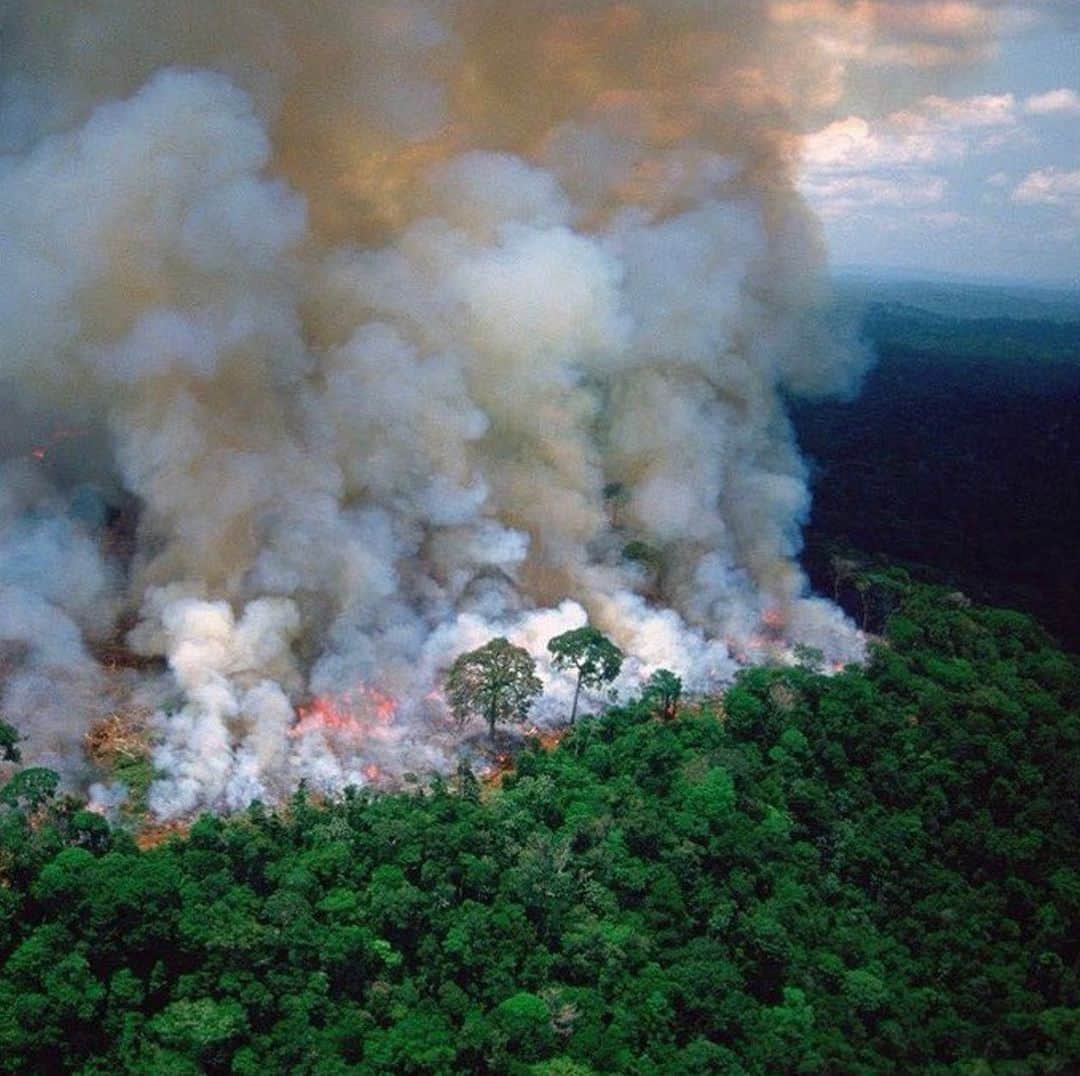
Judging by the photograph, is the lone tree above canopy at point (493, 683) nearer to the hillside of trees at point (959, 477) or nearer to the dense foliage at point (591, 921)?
the dense foliage at point (591, 921)

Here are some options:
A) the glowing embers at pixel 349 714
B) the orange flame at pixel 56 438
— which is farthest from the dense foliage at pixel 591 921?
the orange flame at pixel 56 438

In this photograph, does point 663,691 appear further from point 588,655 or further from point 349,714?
point 349,714

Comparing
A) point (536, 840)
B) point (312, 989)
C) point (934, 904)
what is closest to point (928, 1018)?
point (934, 904)

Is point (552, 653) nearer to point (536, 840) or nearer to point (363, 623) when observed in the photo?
point (363, 623)

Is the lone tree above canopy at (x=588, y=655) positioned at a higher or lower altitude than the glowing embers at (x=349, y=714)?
higher

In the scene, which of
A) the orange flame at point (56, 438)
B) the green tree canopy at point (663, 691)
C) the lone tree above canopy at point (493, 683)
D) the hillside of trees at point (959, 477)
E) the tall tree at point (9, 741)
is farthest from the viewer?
the hillside of trees at point (959, 477)

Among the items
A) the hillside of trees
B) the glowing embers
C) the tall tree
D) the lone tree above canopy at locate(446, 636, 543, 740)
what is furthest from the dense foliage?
the hillside of trees

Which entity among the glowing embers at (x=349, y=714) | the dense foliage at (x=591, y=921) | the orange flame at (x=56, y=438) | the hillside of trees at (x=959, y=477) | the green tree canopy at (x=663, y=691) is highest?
the hillside of trees at (x=959, y=477)
